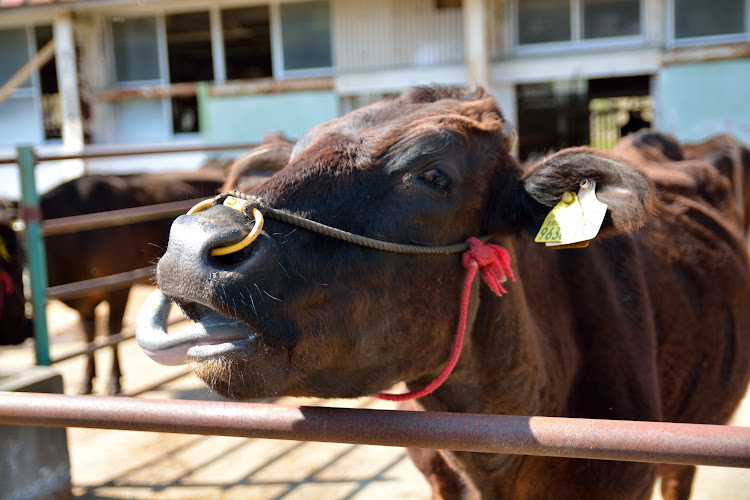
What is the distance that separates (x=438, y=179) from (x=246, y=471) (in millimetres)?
2836

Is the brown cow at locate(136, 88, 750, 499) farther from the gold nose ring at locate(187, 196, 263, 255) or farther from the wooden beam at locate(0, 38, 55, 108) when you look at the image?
the wooden beam at locate(0, 38, 55, 108)

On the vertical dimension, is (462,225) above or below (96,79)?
below

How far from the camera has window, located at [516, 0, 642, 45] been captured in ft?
36.8

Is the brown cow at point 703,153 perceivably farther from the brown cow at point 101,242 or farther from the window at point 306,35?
the window at point 306,35

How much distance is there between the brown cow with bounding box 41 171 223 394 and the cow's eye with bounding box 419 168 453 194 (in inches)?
176

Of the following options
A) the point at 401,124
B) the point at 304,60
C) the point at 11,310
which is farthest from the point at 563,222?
the point at 304,60

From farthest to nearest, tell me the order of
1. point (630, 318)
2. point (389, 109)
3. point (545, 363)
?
1. point (630, 318)
2. point (545, 363)
3. point (389, 109)

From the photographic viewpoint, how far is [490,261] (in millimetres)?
1937

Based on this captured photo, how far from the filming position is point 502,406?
215 centimetres

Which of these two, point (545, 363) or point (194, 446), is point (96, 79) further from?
point (545, 363)

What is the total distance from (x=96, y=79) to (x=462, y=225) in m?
12.3

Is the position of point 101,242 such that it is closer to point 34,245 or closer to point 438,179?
point 34,245

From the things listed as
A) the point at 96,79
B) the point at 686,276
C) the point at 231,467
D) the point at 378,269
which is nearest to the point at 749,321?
the point at 686,276

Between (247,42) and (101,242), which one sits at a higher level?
(247,42)
